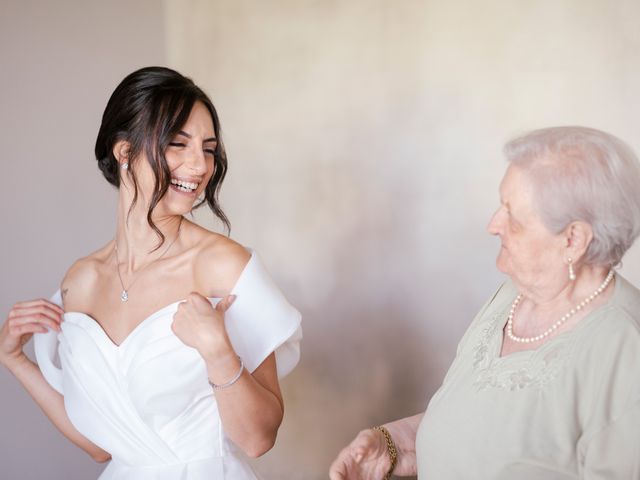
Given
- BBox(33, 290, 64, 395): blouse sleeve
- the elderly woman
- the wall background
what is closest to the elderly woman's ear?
the elderly woman

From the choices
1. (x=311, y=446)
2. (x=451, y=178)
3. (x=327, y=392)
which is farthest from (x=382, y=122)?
(x=311, y=446)

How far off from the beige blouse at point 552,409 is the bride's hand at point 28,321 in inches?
40.7

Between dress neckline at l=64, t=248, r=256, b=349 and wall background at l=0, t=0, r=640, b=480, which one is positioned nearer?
dress neckline at l=64, t=248, r=256, b=349

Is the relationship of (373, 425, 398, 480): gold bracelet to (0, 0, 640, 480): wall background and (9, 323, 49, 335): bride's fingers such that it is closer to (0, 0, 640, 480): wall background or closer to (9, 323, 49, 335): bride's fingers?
(9, 323, 49, 335): bride's fingers

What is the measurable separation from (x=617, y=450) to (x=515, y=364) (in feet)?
0.85

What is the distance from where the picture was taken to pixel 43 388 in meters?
2.04

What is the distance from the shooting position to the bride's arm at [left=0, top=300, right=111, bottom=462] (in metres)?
1.98

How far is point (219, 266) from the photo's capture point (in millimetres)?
1828

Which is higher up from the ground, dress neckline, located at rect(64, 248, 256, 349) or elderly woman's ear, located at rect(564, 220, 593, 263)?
elderly woman's ear, located at rect(564, 220, 593, 263)

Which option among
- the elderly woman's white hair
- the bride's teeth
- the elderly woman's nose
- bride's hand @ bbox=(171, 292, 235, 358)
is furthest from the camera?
the bride's teeth

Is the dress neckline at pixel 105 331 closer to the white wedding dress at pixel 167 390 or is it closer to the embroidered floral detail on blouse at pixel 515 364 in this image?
the white wedding dress at pixel 167 390

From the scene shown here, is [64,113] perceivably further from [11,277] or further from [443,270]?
[443,270]

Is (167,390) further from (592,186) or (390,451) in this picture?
(592,186)

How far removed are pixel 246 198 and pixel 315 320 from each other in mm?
623
